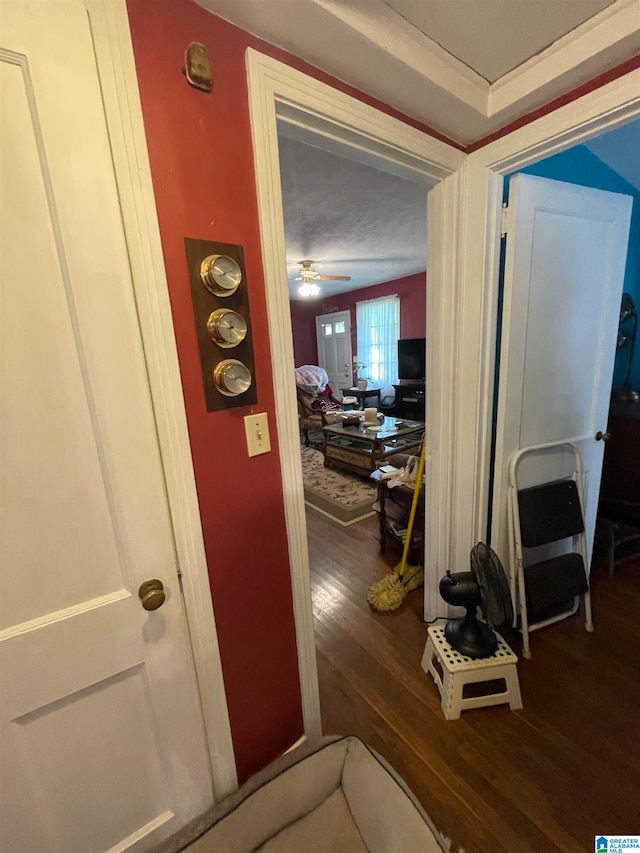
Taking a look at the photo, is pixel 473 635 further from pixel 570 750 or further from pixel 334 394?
pixel 334 394

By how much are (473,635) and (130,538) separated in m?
1.36

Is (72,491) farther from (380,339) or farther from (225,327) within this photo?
(380,339)

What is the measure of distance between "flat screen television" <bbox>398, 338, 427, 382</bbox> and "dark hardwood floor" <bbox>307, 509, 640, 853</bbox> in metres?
3.92

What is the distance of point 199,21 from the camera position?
75cm

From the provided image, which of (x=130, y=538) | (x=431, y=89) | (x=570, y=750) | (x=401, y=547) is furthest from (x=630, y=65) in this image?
(x=401, y=547)

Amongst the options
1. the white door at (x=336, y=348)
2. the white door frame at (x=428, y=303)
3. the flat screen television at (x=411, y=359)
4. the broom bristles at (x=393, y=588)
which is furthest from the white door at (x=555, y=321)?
the white door at (x=336, y=348)

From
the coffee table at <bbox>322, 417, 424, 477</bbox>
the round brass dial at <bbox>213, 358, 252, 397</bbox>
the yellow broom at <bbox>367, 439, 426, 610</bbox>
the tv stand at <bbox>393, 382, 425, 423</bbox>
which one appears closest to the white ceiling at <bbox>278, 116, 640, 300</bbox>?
the round brass dial at <bbox>213, 358, 252, 397</bbox>

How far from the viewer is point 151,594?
0.81 m

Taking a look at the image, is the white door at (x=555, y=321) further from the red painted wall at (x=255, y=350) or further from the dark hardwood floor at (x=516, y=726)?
the red painted wall at (x=255, y=350)

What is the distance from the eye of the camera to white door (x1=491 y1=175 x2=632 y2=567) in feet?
4.57

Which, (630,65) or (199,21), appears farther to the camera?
(630,65)

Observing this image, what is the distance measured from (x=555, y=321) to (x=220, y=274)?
1.47 metres

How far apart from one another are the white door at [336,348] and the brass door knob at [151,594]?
19.8 feet

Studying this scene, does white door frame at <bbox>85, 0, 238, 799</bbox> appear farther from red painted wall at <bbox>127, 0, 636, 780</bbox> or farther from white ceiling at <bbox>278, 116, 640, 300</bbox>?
white ceiling at <bbox>278, 116, 640, 300</bbox>
